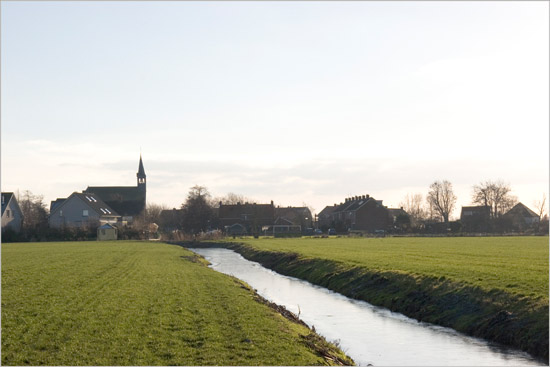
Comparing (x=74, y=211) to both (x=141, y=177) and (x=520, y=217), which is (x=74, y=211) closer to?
(x=141, y=177)

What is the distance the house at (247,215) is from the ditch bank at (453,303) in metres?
124

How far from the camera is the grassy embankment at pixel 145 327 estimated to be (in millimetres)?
18328

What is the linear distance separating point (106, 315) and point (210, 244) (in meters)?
91.9

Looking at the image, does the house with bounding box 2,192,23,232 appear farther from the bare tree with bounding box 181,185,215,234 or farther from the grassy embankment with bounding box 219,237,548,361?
the grassy embankment with bounding box 219,237,548,361

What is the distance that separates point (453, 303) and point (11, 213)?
117 m

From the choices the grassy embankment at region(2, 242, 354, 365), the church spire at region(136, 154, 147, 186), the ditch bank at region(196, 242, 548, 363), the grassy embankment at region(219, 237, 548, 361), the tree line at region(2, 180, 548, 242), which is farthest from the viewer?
the church spire at region(136, 154, 147, 186)

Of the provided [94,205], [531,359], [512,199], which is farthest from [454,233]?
[531,359]

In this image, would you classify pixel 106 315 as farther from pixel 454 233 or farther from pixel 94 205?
pixel 94 205

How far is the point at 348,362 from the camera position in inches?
802

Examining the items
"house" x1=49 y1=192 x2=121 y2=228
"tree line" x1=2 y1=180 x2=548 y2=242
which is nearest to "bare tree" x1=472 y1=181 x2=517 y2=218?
"tree line" x1=2 y1=180 x2=548 y2=242

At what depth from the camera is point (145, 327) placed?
74.1 feet

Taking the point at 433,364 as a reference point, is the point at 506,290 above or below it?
above

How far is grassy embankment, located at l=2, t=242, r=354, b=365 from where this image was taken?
18328 mm

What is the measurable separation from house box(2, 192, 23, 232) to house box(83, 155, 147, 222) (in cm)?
4308
